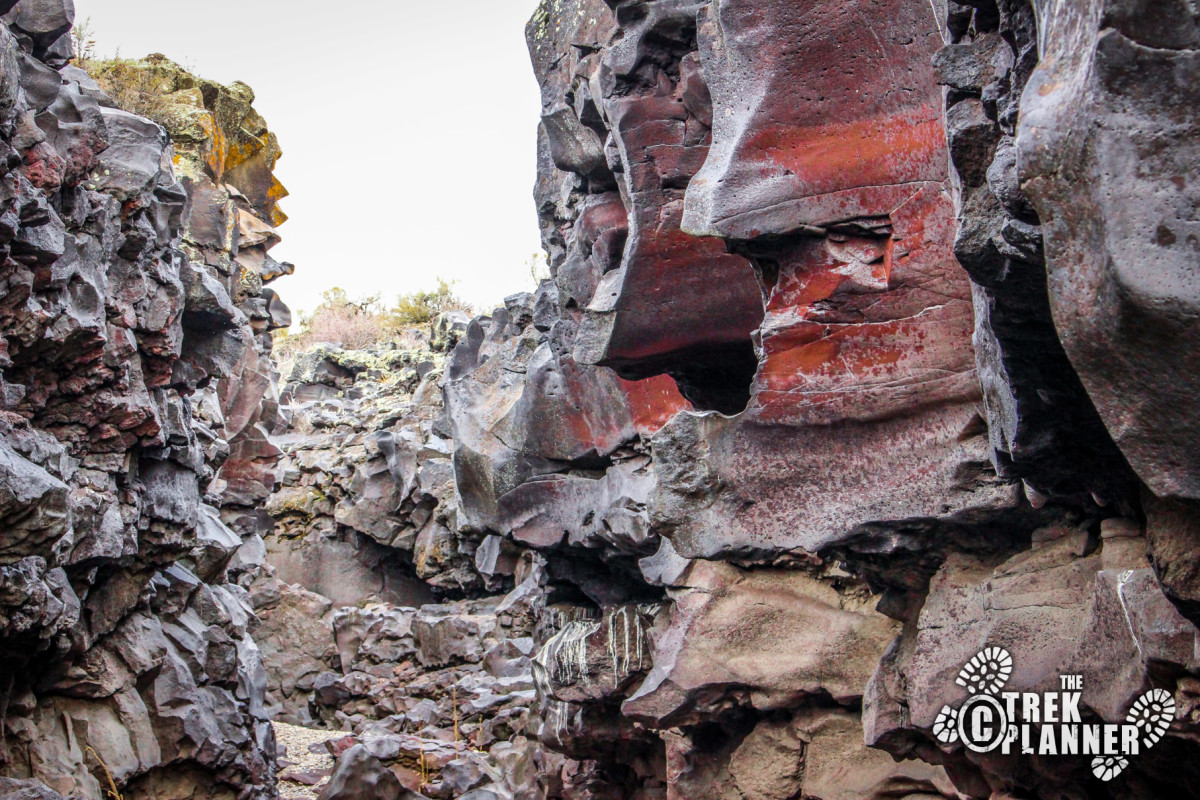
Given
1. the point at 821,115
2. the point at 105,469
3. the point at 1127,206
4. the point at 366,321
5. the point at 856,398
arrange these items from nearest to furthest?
the point at 1127,206 → the point at 856,398 → the point at 821,115 → the point at 105,469 → the point at 366,321

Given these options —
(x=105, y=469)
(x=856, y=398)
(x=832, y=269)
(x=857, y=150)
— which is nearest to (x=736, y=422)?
(x=856, y=398)

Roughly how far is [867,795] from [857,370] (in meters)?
1.89

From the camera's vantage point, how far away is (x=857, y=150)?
4.17 metres

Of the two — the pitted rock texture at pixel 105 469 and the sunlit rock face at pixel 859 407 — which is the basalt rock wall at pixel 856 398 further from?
the pitted rock texture at pixel 105 469

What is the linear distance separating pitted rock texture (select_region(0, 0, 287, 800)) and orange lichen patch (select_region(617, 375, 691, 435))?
10.3ft

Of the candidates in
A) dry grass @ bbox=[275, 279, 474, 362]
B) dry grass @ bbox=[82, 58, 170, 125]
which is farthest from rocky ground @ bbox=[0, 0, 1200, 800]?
dry grass @ bbox=[275, 279, 474, 362]

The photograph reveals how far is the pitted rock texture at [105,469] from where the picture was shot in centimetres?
535

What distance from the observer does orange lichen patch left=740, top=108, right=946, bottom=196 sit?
4117 mm

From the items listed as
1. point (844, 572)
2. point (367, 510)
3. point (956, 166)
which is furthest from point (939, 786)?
point (367, 510)

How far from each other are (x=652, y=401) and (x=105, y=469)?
3.45 meters

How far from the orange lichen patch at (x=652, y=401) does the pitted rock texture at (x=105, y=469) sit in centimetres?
313

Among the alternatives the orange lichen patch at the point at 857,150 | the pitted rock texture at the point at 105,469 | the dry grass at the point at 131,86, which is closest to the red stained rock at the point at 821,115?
the orange lichen patch at the point at 857,150

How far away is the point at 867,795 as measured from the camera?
184 inches

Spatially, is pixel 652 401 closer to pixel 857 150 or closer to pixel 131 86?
pixel 857 150
